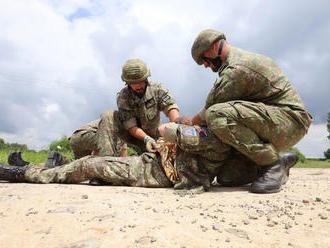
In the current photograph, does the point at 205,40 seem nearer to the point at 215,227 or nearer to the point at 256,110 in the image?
the point at 256,110

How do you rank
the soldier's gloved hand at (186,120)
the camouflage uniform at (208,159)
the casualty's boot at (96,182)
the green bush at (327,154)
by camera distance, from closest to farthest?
the camouflage uniform at (208,159)
the soldier's gloved hand at (186,120)
the casualty's boot at (96,182)
the green bush at (327,154)

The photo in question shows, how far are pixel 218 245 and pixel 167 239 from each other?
0.28m

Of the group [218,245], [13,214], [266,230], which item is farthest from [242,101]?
[13,214]

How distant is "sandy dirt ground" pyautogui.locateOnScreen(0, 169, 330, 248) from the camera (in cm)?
166

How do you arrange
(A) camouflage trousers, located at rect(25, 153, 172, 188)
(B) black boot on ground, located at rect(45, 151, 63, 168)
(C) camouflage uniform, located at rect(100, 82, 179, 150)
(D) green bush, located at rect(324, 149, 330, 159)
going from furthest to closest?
(D) green bush, located at rect(324, 149, 330, 159)
(C) camouflage uniform, located at rect(100, 82, 179, 150)
(B) black boot on ground, located at rect(45, 151, 63, 168)
(A) camouflage trousers, located at rect(25, 153, 172, 188)

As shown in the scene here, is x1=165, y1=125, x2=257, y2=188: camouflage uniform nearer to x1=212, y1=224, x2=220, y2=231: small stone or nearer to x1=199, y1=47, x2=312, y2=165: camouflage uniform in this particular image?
x1=199, y1=47, x2=312, y2=165: camouflage uniform

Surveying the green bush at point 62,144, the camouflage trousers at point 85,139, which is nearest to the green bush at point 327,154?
the green bush at point 62,144

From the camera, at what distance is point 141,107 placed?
4758mm

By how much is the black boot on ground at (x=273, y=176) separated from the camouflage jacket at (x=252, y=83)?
0.59m

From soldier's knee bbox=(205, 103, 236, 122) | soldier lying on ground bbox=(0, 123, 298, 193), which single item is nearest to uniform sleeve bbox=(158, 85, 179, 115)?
soldier lying on ground bbox=(0, 123, 298, 193)

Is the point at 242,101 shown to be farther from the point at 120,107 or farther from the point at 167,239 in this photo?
the point at 120,107

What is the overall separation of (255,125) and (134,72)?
2.11 meters

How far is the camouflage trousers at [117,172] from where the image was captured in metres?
3.52

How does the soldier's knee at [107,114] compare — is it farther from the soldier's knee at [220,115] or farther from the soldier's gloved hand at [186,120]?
the soldier's knee at [220,115]
